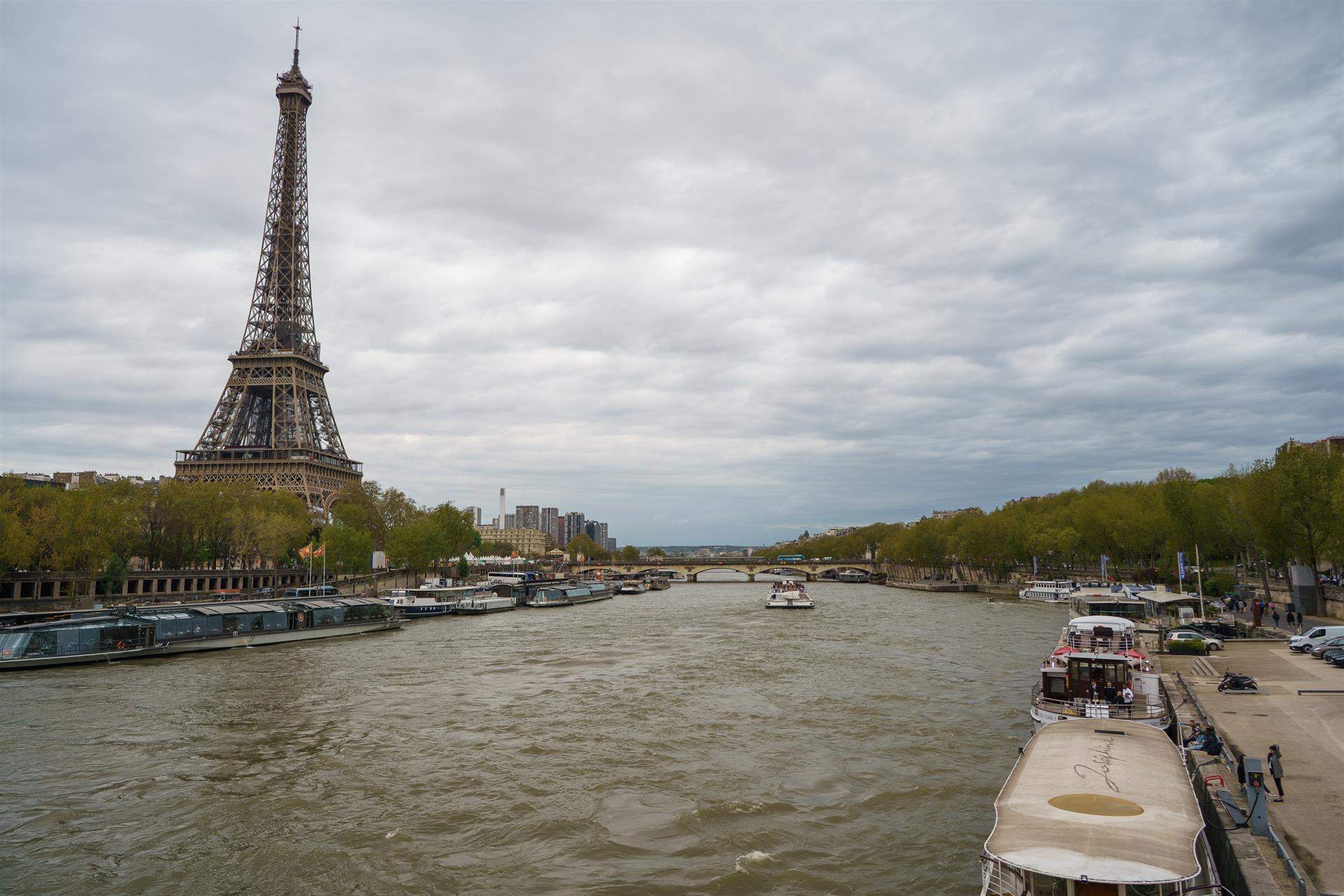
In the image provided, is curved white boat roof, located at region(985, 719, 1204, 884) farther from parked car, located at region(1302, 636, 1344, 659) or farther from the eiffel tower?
the eiffel tower

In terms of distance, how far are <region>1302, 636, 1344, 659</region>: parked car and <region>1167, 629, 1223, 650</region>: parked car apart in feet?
14.8

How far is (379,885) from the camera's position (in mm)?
16141

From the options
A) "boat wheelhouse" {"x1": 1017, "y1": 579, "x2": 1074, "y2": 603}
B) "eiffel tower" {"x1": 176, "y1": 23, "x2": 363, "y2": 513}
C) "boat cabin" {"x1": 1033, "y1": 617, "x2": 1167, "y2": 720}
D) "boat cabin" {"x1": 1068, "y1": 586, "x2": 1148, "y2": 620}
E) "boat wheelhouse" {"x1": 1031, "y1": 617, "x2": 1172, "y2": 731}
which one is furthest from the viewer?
"eiffel tower" {"x1": 176, "y1": 23, "x2": 363, "y2": 513}

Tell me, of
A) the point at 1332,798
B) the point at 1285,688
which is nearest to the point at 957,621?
the point at 1285,688

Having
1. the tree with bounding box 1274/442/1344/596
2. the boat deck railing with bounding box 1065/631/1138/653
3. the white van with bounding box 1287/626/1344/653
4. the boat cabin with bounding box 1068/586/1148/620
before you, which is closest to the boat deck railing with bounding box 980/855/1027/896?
the boat deck railing with bounding box 1065/631/1138/653

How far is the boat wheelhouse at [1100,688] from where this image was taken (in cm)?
2430

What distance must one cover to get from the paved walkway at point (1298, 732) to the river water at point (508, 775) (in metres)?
5.98

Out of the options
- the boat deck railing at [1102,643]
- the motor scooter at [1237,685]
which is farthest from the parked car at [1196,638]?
the boat deck railing at [1102,643]

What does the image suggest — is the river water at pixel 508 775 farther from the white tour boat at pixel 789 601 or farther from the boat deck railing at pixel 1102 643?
the white tour boat at pixel 789 601

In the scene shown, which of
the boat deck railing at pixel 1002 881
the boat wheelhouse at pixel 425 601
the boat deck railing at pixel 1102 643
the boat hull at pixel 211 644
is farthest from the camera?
the boat wheelhouse at pixel 425 601

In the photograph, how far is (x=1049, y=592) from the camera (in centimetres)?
9862

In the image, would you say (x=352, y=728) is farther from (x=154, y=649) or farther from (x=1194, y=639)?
(x=1194, y=639)

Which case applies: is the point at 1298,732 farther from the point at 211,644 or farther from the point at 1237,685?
the point at 211,644

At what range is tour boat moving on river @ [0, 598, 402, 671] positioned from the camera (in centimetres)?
4275
